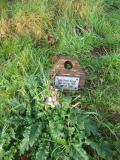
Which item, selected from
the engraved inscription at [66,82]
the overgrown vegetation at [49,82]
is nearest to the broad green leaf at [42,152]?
the overgrown vegetation at [49,82]

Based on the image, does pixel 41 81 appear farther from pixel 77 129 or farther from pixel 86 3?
pixel 86 3

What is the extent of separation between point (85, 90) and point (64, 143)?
0.89m

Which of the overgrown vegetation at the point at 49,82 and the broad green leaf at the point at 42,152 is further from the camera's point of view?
the overgrown vegetation at the point at 49,82

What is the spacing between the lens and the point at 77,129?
3.84 m

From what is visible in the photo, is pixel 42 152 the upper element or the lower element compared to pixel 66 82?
lower

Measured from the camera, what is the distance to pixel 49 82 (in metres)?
4.15

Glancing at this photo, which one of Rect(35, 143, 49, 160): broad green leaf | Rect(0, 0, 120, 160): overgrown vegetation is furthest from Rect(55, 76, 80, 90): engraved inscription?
Rect(35, 143, 49, 160): broad green leaf

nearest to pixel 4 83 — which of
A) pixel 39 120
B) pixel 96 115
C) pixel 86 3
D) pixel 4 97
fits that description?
pixel 4 97

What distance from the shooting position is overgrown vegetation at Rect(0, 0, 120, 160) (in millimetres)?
3826

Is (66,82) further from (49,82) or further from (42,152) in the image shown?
(42,152)

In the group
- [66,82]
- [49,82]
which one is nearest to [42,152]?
[49,82]

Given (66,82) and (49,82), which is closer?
(49,82)

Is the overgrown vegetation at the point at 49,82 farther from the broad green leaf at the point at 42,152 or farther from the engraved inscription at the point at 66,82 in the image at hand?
the engraved inscription at the point at 66,82

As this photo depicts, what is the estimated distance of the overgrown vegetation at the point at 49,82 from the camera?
12.6 feet
